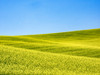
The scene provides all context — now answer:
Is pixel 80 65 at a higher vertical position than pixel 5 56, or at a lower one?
lower

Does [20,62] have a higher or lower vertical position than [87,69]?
higher

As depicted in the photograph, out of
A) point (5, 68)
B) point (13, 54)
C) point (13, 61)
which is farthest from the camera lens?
point (13, 54)

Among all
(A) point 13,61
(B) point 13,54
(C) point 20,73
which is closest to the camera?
(C) point 20,73

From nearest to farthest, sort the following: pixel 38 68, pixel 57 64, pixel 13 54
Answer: pixel 38 68
pixel 57 64
pixel 13 54

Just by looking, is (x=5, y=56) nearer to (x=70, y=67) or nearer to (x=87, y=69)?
(x=70, y=67)

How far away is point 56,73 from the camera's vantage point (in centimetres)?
921

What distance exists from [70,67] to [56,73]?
81.8 inches

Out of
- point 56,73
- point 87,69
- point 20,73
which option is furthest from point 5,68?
point 87,69

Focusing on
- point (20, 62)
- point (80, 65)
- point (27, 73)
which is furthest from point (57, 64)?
point (27, 73)

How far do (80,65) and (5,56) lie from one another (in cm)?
533

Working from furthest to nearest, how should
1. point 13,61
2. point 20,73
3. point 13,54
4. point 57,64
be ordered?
1. point 13,54
2. point 57,64
3. point 13,61
4. point 20,73

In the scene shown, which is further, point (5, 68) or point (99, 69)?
point (99, 69)

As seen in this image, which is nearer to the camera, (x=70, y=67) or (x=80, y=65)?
(x=70, y=67)

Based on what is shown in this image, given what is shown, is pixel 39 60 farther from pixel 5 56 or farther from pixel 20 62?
pixel 5 56
